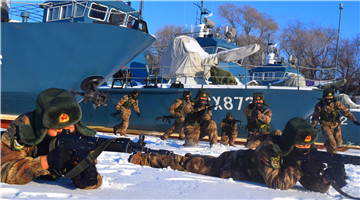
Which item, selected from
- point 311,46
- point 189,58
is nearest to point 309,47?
point 311,46

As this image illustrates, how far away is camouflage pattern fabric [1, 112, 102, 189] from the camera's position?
2727mm

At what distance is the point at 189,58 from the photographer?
1214 centimetres

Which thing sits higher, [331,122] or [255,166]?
[331,122]

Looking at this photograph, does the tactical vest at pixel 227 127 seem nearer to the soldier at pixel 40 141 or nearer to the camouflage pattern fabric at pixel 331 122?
the camouflage pattern fabric at pixel 331 122

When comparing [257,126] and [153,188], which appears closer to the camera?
[153,188]

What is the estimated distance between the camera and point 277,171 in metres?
3.46

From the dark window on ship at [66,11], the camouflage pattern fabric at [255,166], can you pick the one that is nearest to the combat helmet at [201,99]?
the camouflage pattern fabric at [255,166]

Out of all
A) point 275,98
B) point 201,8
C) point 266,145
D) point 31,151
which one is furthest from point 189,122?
point 201,8

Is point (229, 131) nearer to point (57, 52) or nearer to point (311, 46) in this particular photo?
point (57, 52)

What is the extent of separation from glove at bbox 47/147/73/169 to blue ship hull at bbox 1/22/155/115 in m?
6.07

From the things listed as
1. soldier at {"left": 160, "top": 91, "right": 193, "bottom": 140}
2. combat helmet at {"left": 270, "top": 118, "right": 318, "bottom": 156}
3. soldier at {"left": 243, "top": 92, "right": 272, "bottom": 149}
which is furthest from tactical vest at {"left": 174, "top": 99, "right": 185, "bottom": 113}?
combat helmet at {"left": 270, "top": 118, "right": 318, "bottom": 156}

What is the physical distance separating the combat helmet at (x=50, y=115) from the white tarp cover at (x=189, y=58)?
892 centimetres

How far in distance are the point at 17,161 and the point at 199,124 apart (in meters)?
5.41

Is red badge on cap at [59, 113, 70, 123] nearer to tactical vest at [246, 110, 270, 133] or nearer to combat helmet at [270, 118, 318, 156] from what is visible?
combat helmet at [270, 118, 318, 156]
